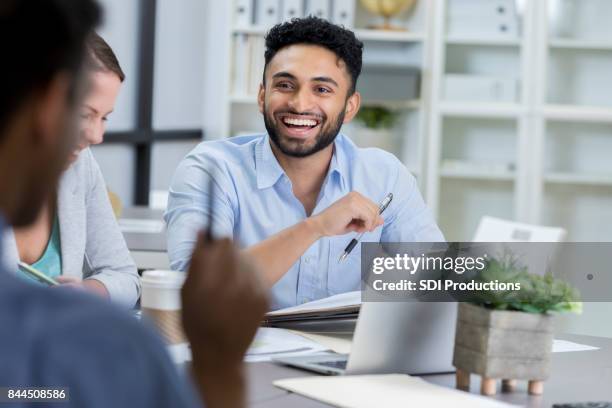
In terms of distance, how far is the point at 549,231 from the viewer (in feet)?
9.20

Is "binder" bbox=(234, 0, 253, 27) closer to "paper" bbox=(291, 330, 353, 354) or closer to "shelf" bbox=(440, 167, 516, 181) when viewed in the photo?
"shelf" bbox=(440, 167, 516, 181)

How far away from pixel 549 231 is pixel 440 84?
251 cm

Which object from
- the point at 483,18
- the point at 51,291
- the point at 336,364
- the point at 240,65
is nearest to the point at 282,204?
the point at 336,364

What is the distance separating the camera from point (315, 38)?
2.42 metres

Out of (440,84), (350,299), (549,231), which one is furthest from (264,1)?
(350,299)

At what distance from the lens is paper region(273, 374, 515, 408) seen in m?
1.28

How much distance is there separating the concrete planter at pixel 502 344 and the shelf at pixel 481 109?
3872 mm

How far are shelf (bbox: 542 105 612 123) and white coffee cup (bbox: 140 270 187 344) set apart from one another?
4098 millimetres

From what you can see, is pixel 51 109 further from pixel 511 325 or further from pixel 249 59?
pixel 249 59

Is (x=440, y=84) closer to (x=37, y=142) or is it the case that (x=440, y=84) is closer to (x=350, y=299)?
(x=350, y=299)

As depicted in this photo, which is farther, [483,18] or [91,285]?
[483,18]

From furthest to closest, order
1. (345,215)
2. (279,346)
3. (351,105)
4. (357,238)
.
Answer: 1. (351,105)
2. (357,238)
3. (345,215)
4. (279,346)

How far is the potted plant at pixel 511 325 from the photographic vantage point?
1344mm

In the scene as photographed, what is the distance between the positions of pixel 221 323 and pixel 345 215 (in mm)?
1373
